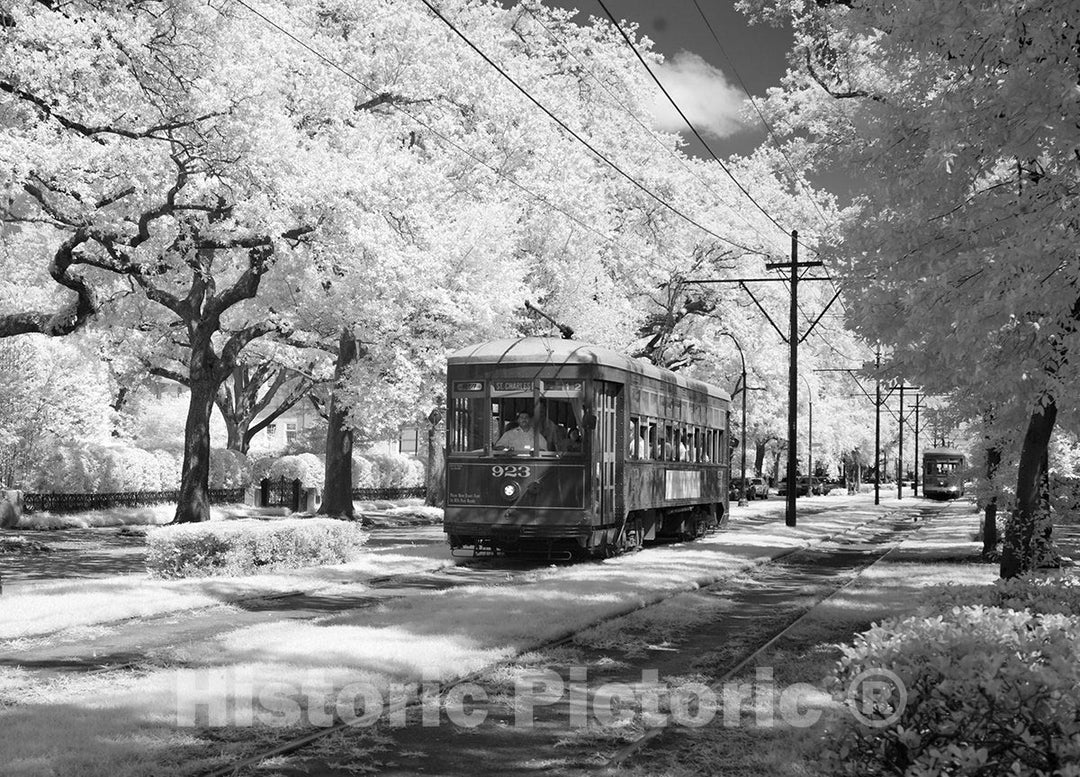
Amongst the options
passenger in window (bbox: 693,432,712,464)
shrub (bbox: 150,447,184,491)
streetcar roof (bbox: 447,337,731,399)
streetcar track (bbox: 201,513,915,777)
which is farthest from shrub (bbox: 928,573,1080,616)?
shrub (bbox: 150,447,184,491)

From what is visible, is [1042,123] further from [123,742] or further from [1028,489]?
[123,742]

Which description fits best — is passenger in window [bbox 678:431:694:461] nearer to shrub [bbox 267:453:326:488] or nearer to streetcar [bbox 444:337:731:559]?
streetcar [bbox 444:337:731:559]

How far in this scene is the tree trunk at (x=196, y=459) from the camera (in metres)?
28.8

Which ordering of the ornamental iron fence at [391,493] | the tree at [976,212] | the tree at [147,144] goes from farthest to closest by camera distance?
the ornamental iron fence at [391,493]
the tree at [147,144]
the tree at [976,212]

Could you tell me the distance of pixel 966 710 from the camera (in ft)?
16.4

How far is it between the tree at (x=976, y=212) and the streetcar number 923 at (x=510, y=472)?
7032 mm

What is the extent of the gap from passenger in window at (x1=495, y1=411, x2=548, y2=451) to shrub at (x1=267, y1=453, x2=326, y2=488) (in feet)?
76.9

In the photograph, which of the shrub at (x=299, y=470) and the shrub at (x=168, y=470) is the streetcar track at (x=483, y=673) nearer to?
the shrub at (x=168, y=470)

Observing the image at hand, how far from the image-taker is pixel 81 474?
33.8m

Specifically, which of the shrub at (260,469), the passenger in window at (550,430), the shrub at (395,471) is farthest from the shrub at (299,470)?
the passenger in window at (550,430)

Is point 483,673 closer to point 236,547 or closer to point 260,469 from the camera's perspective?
point 236,547

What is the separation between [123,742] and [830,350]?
57.7 meters

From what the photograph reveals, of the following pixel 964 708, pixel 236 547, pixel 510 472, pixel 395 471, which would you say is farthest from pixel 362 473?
pixel 964 708

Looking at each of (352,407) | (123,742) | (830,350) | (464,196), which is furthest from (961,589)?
(830,350)
